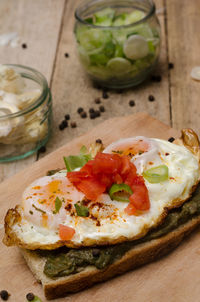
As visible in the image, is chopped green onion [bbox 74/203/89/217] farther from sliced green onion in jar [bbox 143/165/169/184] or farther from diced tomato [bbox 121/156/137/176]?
sliced green onion in jar [bbox 143/165/169/184]

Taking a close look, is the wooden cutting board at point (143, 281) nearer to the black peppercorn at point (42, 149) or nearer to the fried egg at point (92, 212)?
the fried egg at point (92, 212)

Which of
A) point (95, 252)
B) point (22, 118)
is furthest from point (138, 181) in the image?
point (22, 118)

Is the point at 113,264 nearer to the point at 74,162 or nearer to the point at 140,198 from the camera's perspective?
the point at 140,198

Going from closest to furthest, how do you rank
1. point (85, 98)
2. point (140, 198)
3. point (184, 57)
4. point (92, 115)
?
point (140, 198) < point (92, 115) < point (85, 98) < point (184, 57)

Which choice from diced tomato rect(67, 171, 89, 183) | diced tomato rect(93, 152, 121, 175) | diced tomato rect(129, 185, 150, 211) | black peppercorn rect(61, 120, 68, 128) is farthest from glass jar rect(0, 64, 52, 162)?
diced tomato rect(129, 185, 150, 211)

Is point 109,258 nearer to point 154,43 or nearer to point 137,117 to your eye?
point 137,117

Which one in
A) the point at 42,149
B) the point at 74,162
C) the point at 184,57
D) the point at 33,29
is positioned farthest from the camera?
the point at 33,29

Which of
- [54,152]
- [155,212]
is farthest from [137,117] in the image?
[155,212]

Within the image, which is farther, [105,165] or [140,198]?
[105,165]
